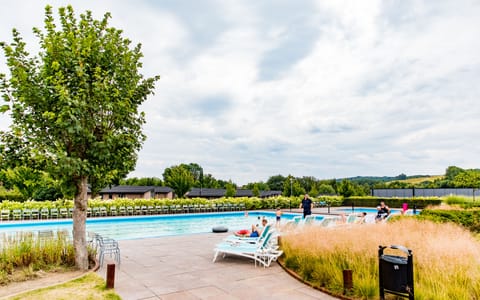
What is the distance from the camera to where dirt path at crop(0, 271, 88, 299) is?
537 cm

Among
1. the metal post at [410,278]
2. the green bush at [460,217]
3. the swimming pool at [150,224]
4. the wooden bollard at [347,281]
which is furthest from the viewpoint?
the swimming pool at [150,224]

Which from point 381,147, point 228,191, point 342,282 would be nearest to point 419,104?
point 381,147

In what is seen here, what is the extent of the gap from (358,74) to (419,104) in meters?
5.20

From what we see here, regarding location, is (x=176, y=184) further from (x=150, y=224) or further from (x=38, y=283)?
(x=38, y=283)

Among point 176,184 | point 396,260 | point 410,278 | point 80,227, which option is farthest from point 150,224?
point 410,278

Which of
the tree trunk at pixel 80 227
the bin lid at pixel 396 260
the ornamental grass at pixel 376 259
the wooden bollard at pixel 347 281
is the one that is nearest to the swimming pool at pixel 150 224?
the tree trunk at pixel 80 227

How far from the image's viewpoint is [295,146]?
30922 mm

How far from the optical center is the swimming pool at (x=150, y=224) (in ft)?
55.1

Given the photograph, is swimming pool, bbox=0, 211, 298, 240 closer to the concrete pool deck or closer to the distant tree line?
the distant tree line

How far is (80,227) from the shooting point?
698 centimetres

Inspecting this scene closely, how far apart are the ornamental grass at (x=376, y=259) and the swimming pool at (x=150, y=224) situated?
27.4 ft

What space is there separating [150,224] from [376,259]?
17.2 metres

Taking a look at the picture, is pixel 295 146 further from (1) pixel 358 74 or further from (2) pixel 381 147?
(1) pixel 358 74

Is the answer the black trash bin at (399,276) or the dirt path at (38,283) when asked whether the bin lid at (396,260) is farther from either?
the dirt path at (38,283)
